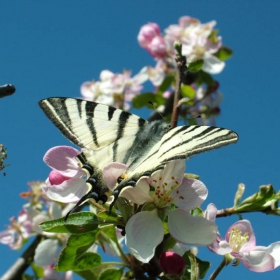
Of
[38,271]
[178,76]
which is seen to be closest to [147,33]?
[38,271]

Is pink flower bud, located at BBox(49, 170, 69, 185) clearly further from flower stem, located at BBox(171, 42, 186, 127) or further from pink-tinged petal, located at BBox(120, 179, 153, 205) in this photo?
flower stem, located at BBox(171, 42, 186, 127)

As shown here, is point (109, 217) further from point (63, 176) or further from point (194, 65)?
point (194, 65)

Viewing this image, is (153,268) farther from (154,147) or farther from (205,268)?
(154,147)

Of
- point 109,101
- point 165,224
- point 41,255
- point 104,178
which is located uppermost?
point 109,101


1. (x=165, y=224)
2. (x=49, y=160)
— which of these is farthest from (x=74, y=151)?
(x=165, y=224)

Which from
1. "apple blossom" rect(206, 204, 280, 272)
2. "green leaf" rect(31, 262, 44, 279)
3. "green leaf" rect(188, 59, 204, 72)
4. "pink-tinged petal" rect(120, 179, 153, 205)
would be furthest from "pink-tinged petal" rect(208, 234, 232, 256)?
"green leaf" rect(31, 262, 44, 279)

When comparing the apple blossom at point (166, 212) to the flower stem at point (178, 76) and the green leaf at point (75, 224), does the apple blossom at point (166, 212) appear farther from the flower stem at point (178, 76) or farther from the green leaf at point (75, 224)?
the flower stem at point (178, 76)
